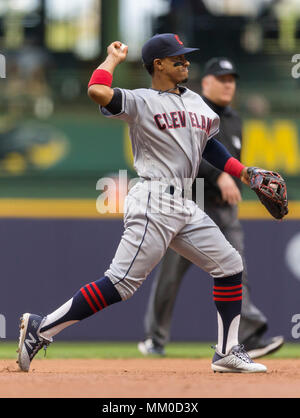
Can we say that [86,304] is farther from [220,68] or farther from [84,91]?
[84,91]

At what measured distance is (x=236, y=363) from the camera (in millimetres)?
4750

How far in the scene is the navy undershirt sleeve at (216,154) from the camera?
489 centimetres

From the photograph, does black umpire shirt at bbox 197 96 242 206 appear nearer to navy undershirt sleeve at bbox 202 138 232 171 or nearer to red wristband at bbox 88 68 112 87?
navy undershirt sleeve at bbox 202 138 232 171

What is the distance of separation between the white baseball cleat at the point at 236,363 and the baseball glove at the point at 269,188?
2.57 feet

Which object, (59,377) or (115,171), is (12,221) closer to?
(115,171)

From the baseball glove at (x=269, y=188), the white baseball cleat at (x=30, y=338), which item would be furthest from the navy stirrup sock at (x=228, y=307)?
the white baseball cleat at (x=30, y=338)

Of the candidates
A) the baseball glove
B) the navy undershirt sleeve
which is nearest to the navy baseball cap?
the navy undershirt sleeve

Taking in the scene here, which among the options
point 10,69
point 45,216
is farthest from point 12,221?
point 10,69

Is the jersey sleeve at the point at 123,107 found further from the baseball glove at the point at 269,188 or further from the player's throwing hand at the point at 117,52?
the baseball glove at the point at 269,188

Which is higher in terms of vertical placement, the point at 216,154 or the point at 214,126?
the point at 214,126

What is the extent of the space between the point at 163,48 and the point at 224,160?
70cm

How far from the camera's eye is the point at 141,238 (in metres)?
4.52

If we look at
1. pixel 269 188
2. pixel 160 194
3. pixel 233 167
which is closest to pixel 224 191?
pixel 233 167

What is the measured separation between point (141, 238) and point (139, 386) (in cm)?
82
